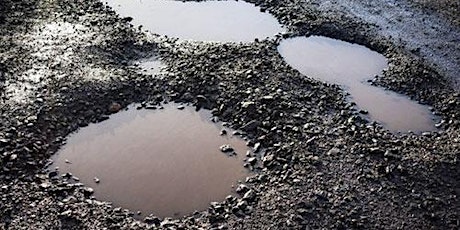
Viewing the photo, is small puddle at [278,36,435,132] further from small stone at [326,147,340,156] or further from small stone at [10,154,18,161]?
small stone at [10,154,18,161]

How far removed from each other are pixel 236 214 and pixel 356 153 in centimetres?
198

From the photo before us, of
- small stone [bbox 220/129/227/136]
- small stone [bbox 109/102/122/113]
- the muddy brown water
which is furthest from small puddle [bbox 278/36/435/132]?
small stone [bbox 109/102/122/113]

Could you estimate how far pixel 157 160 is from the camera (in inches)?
294

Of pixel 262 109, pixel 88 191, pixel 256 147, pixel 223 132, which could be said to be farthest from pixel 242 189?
pixel 88 191

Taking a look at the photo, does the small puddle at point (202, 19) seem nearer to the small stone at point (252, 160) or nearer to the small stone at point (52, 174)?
the small stone at point (252, 160)

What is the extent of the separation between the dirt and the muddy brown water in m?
0.19

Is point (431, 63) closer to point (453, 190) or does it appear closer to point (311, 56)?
point (311, 56)

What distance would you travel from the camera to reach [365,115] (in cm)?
829

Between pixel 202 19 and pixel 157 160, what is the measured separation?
402 cm

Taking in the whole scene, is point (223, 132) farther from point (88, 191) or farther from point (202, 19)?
point (202, 19)

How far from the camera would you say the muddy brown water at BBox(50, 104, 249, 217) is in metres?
6.89

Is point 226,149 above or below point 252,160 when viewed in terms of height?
above

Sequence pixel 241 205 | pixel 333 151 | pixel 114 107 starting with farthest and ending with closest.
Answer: pixel 114 107, pixel 333 151, pixel 241 205

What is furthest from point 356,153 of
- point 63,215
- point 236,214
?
point 63,215
